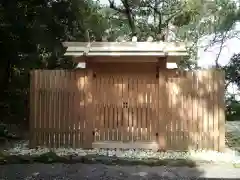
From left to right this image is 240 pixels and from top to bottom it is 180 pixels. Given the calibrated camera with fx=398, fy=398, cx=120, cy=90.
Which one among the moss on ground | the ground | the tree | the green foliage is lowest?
the ground

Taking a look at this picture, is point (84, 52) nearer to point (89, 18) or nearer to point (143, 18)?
point (89, 18)

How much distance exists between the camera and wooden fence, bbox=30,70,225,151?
34.0 feet

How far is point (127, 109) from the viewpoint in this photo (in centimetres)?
1049

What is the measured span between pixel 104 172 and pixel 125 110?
9.44 feet

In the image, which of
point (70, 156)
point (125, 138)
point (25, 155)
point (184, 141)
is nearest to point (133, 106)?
point (125, 138)

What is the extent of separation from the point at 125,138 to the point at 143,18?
1450 centimetres

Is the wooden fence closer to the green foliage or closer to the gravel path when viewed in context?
the gravel path

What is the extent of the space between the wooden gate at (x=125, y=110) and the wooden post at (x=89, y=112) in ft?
0.36

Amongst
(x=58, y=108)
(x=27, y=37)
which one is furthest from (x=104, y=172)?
(x=27, y=37)

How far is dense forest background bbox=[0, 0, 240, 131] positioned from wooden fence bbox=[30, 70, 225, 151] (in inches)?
79.9

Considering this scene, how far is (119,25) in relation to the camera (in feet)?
80.0

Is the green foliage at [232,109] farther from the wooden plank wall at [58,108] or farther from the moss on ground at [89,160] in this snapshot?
the moss on ground at [89,160]

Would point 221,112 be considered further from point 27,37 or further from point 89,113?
point 27,37

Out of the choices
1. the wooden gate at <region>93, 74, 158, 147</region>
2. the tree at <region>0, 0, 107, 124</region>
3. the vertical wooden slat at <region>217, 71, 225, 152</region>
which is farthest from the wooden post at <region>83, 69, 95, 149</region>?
the tree at <region>0, 0, 107, 124</region>
